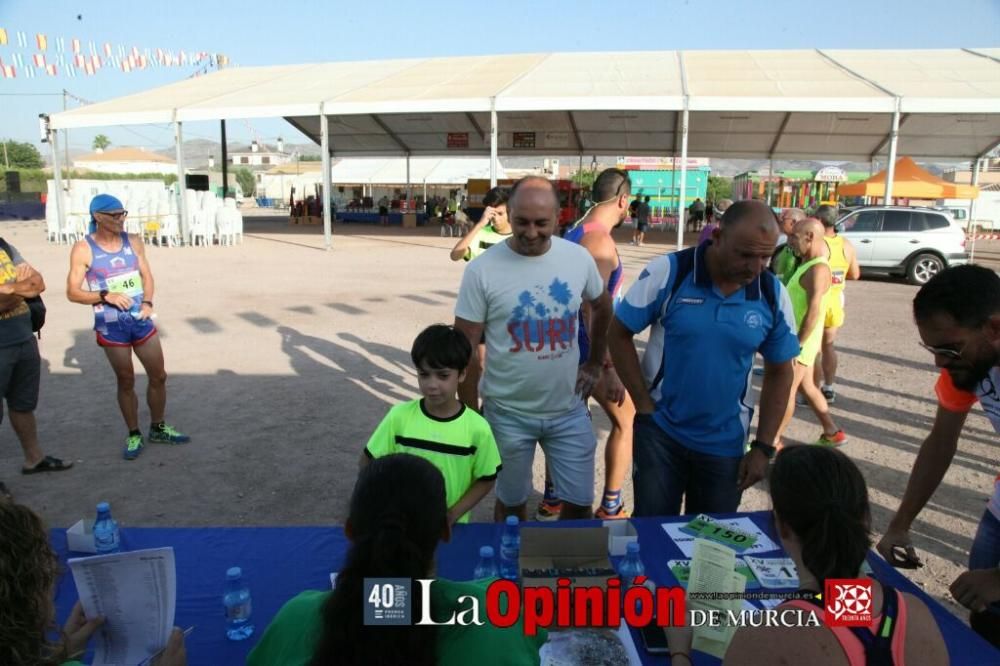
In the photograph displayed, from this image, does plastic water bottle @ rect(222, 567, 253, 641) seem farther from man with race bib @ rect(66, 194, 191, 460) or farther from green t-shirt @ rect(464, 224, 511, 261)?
green t-shirt @ rect(464, 224, 511, 261)

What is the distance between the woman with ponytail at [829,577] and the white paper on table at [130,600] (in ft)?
4.58

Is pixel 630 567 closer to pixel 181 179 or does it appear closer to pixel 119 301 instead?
pixel 119 301

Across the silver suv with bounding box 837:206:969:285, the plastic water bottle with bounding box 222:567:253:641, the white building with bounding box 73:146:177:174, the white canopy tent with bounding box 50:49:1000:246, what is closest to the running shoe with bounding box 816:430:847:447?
the plastic water bottle with bounding box 222:567:253:641

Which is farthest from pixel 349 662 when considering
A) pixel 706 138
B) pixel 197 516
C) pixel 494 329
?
pixel 706 138

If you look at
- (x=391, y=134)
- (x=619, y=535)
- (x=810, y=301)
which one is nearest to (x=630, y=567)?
(x=619, y=535)

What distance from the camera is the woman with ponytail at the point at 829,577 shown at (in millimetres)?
1330

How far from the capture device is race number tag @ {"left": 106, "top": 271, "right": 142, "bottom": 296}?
4.86 m

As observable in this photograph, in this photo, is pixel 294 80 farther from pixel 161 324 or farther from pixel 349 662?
pixel 349 662

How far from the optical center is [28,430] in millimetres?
4691

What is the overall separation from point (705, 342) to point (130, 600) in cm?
217

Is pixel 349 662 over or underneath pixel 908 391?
over

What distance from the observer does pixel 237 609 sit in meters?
1.99

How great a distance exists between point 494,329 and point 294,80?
24.4m

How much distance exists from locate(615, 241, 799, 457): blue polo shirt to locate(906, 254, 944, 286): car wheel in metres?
14.1
